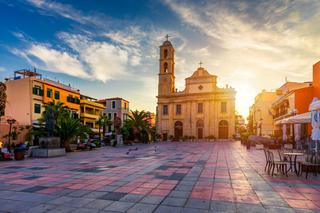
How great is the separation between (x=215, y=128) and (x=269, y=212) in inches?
1519

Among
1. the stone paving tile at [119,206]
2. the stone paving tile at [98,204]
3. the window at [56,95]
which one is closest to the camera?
the stone paving tile at [119,206]

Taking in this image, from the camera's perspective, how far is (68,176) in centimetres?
727

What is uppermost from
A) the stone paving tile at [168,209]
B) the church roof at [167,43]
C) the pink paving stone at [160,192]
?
the church roof at [167,43]

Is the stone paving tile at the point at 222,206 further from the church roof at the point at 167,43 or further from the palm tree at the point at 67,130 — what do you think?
the church roof at the point at 167,43

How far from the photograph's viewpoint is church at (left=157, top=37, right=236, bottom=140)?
4144cm

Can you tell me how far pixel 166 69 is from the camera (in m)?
45.1

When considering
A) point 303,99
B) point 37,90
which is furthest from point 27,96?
point 303,99

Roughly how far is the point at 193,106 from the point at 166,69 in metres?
10.2

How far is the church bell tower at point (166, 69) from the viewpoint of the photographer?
44500 millimetres

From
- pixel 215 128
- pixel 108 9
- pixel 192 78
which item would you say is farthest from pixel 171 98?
pixel 108 9

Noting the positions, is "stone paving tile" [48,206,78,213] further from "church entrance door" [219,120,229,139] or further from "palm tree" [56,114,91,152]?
"church entrance door" [219,120,229,139]

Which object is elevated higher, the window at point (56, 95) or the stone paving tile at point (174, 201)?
the window at point (56, 95)

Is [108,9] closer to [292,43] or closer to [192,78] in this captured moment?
[292,43]

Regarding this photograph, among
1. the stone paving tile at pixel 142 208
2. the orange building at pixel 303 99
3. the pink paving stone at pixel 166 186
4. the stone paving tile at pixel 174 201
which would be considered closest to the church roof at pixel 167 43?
the orange building at pixel 303 99
